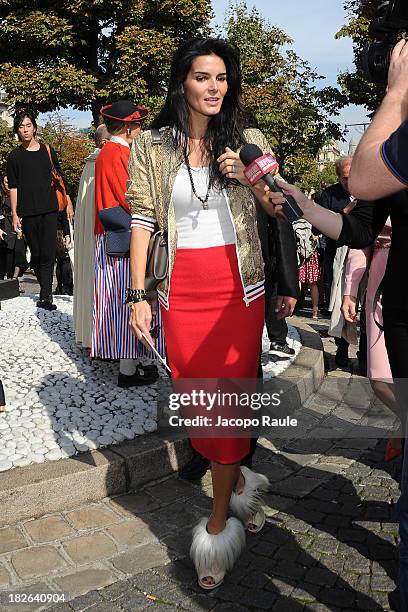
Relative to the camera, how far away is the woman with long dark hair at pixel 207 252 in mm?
2865


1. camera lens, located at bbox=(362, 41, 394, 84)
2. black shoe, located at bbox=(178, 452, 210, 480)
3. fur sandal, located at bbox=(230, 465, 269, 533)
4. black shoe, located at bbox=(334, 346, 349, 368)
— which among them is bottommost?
black shoe, located at bbox=(334, 346, 349, 368)

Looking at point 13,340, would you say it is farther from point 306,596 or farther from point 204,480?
point 306,596

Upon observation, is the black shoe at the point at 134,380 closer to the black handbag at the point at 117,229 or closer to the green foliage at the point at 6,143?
the black handbag at the point at 117,229

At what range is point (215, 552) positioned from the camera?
2.79 metres

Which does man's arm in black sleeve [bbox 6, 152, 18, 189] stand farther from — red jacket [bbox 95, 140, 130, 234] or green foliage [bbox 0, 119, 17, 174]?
green foliage [bbox 0, 119, 17, 174]

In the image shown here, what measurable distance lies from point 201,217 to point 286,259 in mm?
404

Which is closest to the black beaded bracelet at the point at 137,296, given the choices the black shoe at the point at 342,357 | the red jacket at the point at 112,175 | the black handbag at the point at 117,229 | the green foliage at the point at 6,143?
the black handbag at the point at 117,229

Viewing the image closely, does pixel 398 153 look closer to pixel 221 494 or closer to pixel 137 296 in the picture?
pixel 137 296

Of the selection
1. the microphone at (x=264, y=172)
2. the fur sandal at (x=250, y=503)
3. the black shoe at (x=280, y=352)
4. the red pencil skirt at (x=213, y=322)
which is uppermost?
the microphone at (x=264, y=172)

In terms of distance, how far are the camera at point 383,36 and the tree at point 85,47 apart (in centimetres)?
2363

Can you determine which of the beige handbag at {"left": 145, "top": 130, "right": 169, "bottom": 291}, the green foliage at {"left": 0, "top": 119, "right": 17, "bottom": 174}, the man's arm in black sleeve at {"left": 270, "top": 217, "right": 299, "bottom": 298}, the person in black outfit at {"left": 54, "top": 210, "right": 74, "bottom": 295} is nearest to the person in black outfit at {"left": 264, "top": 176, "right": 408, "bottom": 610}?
the man's arm in black sleeve at {"left": 270, "top": 217, "right": 299, "bottom": 298}

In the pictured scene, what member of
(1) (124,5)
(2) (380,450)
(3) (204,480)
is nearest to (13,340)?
(3) (204,480)

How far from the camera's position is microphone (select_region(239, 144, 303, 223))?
2312 mm

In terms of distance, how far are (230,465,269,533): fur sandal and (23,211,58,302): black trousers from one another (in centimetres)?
500
